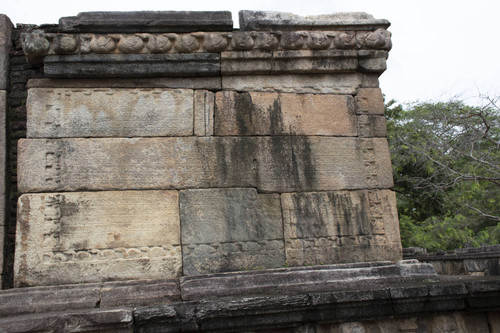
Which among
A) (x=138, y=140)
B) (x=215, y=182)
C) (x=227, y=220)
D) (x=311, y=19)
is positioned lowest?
(x=227, y=220)

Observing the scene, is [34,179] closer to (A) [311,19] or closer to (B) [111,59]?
(B) [111,59]

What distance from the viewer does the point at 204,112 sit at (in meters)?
4.48

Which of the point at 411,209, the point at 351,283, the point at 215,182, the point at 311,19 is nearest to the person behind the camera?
the point at 351,283

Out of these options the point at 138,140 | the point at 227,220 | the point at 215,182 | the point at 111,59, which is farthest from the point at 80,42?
the point at 227,220

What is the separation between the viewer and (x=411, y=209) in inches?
628

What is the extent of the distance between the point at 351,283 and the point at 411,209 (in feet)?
42.3

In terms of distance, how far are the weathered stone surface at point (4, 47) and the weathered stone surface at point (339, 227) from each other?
→ 2.97 metres

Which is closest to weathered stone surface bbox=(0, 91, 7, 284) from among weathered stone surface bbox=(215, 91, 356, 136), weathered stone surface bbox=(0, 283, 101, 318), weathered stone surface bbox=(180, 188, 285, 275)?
weathered stone surface bbox=(0, 283, 101, 318)

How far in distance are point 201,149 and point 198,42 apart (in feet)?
3.69

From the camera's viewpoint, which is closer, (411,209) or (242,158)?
(242,158)

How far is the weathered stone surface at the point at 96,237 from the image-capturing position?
392cm

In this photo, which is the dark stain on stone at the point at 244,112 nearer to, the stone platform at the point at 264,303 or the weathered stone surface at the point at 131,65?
the weathered stone surface at the point at 131,65

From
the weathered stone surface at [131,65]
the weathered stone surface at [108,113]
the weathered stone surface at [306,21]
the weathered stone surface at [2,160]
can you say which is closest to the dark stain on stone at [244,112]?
the weathered stone surface at [131,65]

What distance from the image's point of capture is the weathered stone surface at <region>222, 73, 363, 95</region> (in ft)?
15.3
